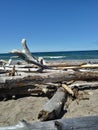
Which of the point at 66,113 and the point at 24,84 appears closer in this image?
the point at 66,113

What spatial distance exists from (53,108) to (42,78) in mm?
2162

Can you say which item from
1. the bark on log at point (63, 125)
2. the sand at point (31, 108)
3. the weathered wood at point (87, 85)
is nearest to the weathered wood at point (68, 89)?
the sand at point (31, 108)

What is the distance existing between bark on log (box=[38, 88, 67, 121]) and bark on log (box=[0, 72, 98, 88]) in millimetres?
1039

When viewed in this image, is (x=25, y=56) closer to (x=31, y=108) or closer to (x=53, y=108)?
(x=31, y=108)

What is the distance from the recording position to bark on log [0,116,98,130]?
13.1ft

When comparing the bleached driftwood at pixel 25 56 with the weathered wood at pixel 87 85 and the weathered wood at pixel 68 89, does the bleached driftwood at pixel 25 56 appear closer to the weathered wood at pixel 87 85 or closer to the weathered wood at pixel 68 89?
the weathered wood at pixel 87 85

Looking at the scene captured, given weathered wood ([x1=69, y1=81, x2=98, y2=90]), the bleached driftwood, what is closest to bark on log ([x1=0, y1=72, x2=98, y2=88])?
weathered wood ([x1=69, y1=81, x2=98, y2=90])

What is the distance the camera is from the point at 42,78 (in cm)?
837

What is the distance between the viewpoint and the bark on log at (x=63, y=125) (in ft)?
13.1

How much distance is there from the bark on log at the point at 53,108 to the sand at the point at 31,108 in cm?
22

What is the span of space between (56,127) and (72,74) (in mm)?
4856

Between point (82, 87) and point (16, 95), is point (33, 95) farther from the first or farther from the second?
point (82, 87)

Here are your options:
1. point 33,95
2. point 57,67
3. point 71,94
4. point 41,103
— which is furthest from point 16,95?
point 57,67

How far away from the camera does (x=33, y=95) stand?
8.48 metres
